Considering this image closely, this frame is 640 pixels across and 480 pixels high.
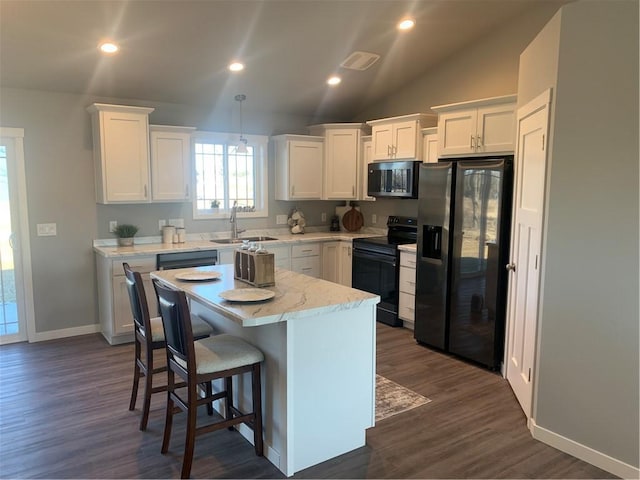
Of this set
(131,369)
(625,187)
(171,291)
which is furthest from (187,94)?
(625,187)

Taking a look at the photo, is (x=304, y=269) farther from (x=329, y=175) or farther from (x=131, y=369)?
(x=131, y=369)

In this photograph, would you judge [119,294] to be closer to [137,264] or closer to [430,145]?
[137,264]

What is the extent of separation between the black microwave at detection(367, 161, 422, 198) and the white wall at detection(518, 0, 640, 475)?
2257 millimetres

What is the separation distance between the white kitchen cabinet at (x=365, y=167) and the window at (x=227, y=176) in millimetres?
1209

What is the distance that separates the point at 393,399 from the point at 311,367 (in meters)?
1.17

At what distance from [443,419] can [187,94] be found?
3.97m

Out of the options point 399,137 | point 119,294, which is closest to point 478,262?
point 399,137

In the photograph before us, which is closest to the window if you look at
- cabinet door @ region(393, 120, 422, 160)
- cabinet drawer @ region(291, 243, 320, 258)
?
cabinet drawer @ region(291, 243, 320, 258)

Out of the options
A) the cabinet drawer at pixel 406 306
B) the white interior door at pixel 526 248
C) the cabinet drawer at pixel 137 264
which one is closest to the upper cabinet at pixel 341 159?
the cabinet drawer at pixel 406 306

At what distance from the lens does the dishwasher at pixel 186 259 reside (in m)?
4.64

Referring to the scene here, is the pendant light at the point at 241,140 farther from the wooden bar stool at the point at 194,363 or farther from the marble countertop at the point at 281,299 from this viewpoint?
the wooden bar stool at the point at 194,363

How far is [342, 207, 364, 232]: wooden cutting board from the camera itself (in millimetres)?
6359

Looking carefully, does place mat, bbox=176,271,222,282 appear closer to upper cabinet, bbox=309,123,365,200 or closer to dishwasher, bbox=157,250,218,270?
dishwasher, bbox=157,250,218,270

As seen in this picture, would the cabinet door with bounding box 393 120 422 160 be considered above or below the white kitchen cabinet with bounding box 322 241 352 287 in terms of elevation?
above
